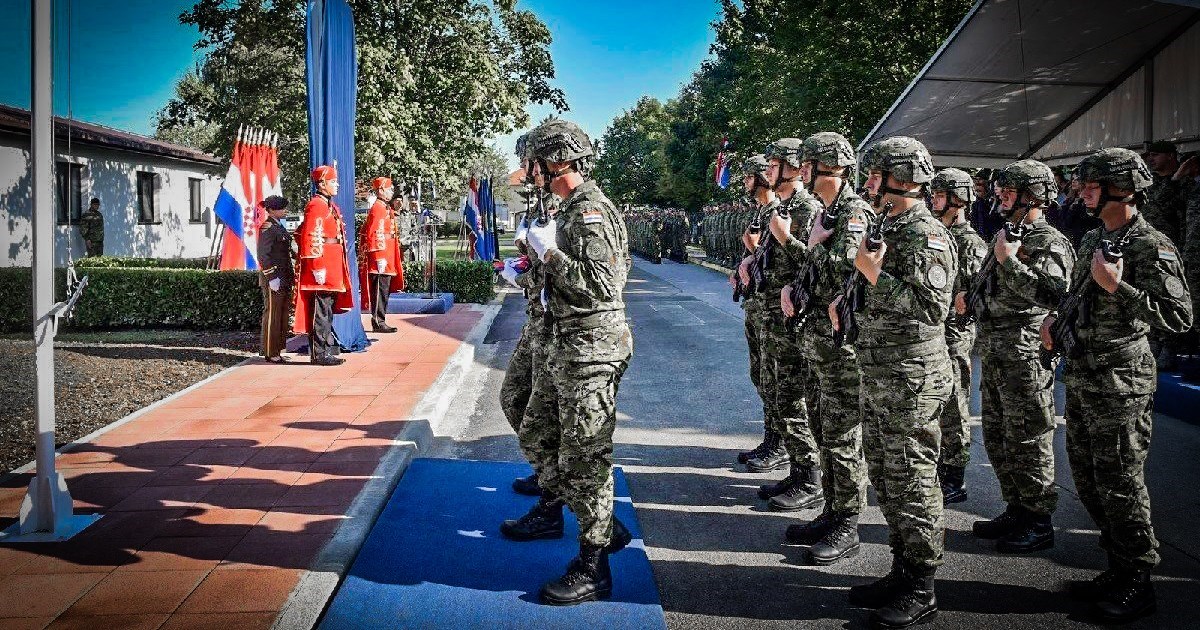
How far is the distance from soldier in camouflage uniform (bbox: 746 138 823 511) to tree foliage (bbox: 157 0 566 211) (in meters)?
12.0

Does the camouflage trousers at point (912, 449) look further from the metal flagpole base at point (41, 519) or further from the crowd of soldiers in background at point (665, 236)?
the crowd of soldiers in background at point (665, 236)

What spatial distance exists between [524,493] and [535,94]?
64.2ft

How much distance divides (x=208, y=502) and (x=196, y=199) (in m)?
22.8

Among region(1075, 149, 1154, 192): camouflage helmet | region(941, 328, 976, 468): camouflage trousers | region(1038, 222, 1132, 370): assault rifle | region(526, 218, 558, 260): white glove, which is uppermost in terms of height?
region(1075, 149, 1154, 192): camouflage helmet

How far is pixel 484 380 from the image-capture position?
9336mm

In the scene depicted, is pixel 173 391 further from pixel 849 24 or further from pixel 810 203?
pixel 849 24

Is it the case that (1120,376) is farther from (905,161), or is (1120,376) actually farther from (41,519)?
(41,519)

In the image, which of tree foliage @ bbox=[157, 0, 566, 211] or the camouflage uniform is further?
tree foliage @ bbox=[157, 0, 566, 211]

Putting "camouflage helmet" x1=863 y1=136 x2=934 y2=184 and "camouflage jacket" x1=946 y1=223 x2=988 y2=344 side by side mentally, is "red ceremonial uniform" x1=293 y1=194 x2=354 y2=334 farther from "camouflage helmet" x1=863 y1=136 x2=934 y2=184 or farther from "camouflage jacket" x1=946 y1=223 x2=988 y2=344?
"camouflage helmet" x1=863 y1=136 x2=934 y2=184

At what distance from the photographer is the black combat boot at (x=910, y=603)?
360 cm

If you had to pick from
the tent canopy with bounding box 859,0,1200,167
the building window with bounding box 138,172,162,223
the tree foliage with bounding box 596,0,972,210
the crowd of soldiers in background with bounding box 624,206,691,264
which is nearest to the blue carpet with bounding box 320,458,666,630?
the tent canopy with bounding box 859,0,1200,167

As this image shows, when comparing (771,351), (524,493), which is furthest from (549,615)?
(771,351)

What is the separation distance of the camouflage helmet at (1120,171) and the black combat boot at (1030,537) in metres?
1.80

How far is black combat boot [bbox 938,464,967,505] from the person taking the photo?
207 inches
